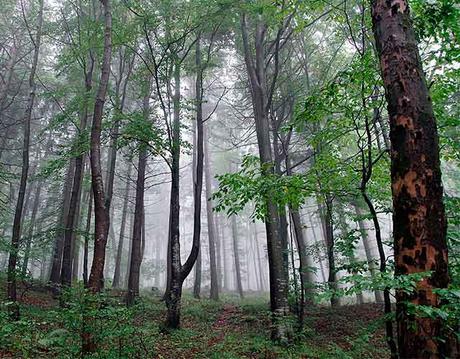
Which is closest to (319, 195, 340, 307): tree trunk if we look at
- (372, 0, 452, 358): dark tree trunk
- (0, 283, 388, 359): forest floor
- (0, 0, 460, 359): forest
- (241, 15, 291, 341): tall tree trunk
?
(0, 0, 460, 359): forest

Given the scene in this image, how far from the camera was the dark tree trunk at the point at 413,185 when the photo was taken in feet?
8.93

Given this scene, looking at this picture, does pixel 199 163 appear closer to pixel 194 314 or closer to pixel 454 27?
pixel 194 314

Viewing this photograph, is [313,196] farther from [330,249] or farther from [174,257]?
[174,257]

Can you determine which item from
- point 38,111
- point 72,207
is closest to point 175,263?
point 72,207

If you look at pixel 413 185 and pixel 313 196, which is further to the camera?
pixel 313 196

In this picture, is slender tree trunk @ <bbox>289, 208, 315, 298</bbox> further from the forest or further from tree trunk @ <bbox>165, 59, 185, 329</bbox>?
tree trunk @ <bbox>165, 59, 185, 329</bbox>

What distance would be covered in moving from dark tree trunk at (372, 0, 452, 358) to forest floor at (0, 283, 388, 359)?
26.6 inches

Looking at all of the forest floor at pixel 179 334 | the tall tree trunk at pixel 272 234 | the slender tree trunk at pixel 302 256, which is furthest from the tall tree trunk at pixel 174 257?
the slender tree trunk at pixel 302 256

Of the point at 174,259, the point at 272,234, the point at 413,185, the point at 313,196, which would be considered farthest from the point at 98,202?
the point at 413,185

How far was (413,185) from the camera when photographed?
2.92 meters

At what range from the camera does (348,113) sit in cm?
519

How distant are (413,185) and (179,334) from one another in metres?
8.16

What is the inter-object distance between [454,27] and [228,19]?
9076 millimetres

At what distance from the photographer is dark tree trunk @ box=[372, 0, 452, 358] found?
2.72 meters
